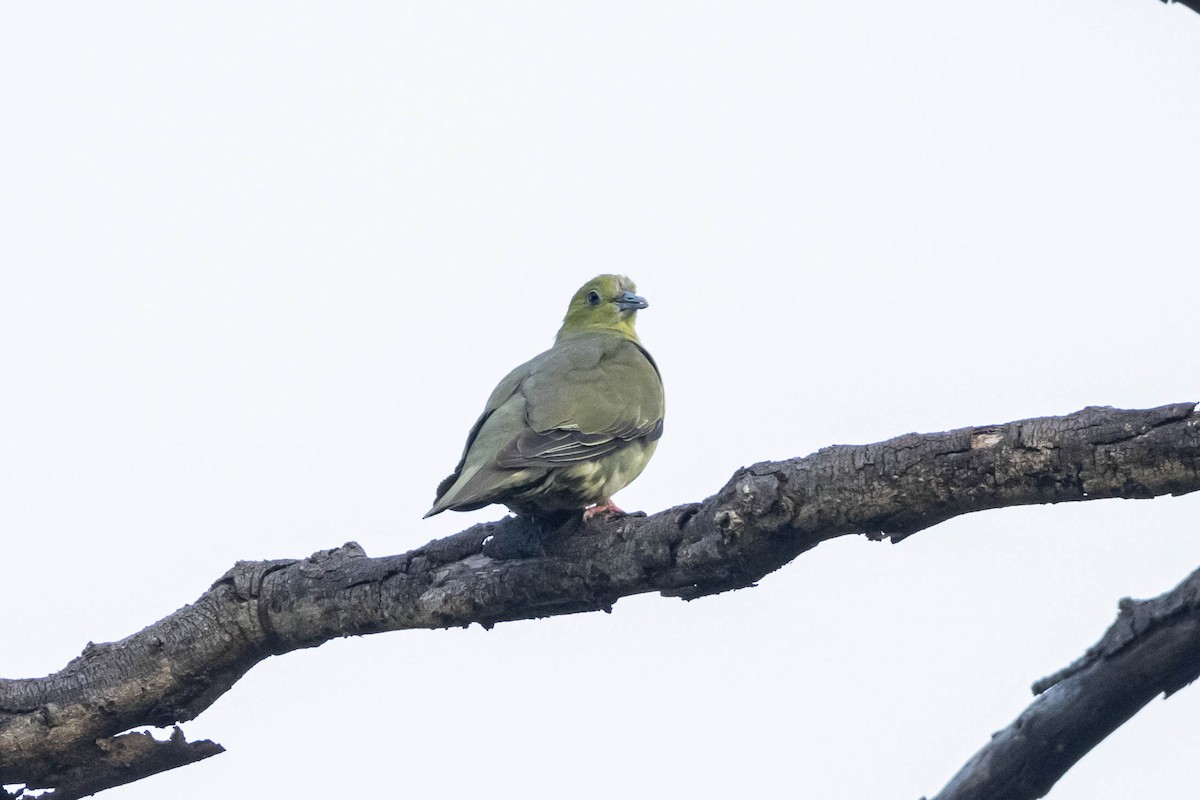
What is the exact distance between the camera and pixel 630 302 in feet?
26.3

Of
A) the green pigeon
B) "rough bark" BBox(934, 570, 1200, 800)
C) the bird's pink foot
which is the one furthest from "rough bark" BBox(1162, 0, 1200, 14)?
the green pigeon

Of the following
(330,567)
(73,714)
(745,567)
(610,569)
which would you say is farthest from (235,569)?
(745,567)

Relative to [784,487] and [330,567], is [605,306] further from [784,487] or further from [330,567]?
[784,487]

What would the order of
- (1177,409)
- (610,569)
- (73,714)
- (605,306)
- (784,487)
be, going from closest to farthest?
(1177,409)
(784,487)
(610,569)
(73,714)
(605,306)

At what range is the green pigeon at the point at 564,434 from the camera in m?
5.14

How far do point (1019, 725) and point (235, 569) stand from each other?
124 inches

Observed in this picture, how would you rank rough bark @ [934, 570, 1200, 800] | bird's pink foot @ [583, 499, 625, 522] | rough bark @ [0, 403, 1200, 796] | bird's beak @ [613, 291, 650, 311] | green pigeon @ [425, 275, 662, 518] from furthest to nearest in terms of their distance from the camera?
bird's beak @ [613, 291, 650, 311] < green pigeon @ [425, 275, 662, 518] < bird's pink foot @ [583, 499, 625, 522] < rough bark @ [0, 403, 1200, 796] < rough bark @ [934, 570, 1200, 800]

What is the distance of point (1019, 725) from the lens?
3008 millimetres

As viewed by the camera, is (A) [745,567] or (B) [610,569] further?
(B) [610,569]

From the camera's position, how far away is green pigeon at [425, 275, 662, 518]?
5.14 meters

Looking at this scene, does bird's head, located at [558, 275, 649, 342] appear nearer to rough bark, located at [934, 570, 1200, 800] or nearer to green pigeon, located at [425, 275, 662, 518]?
green pigeon, located at [425, 275, 662, 518]

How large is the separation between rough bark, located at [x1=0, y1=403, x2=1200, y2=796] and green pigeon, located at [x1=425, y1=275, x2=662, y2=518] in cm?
20

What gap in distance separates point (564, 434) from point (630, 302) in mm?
2641

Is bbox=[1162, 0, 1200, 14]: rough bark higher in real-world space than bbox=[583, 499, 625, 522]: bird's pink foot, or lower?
higher
